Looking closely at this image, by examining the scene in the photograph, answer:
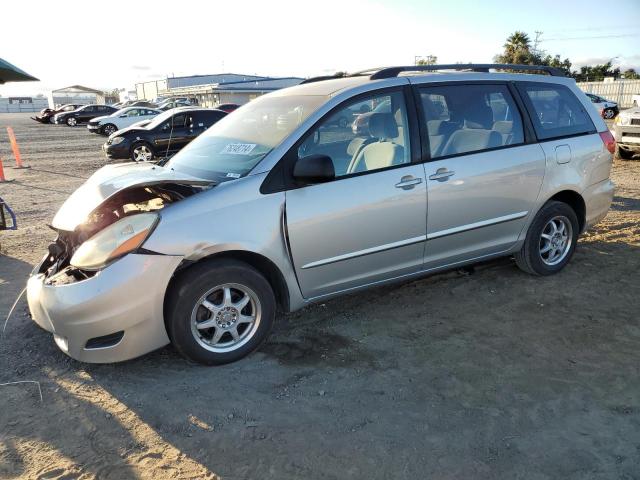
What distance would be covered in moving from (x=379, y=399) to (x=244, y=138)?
220 centimetres

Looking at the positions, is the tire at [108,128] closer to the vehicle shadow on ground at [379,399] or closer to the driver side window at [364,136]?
the vehicle shadow on ground at [379,399]

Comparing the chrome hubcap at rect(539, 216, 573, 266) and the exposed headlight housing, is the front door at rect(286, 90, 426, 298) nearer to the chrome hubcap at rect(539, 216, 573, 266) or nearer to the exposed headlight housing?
the exposed headlight housing

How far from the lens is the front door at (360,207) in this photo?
3.47m

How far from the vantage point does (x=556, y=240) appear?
4.87 metres

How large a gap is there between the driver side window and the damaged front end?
0.89 metres

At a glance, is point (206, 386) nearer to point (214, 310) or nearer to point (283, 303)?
point (214, 310)

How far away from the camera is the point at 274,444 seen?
2.66 m

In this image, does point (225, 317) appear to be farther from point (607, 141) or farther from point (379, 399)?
point (607, 141)

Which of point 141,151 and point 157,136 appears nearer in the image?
point 141,151

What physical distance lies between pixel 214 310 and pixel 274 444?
0.99 m

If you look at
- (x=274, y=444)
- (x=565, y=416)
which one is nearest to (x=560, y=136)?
(x=565, y=416)

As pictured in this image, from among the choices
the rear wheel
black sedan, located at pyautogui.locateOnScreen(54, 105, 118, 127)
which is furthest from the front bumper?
black sedan, located at pyautogui.locateOnScreen(54, 105, 118, 127)

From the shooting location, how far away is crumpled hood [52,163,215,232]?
333cm

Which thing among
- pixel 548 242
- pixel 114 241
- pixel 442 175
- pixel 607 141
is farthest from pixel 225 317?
pixel 607 141
